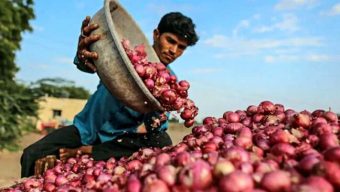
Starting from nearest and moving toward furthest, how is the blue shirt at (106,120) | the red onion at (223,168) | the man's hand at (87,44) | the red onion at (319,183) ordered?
1. the red onion at (319,183)
2. the red onion at (223,168)
3. the man's hand at (87,44)
4. the blue shirt at (106,120)

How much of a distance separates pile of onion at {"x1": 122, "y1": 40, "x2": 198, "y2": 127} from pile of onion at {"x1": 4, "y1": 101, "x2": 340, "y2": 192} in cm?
72

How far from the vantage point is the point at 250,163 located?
1366mm

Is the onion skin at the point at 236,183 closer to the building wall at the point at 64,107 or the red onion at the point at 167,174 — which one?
the red onion at the point at 167,174

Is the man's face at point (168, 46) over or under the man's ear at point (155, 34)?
under

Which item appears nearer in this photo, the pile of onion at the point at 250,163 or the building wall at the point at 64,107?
the pile of onion at the point at 250,163

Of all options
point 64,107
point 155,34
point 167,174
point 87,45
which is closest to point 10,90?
point 155,34

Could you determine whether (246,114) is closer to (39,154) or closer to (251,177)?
(251,177)

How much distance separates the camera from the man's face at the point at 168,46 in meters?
3.88

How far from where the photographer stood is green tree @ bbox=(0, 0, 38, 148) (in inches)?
545

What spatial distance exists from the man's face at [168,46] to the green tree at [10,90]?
10593 millimetres

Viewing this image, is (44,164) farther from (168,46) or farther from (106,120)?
(168,46)

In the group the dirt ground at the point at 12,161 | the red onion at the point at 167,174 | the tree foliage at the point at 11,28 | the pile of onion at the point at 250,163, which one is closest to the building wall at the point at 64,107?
the dirt ground at the point at 12,161

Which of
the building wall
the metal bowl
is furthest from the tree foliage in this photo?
the building wall

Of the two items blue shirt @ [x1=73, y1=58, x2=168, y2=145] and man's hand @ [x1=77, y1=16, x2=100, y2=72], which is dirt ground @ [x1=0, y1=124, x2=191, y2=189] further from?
man's hand @ [x1=77, y1=16, x2=100, y2=72]
